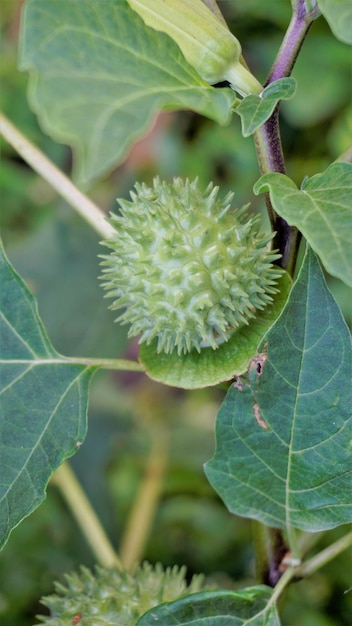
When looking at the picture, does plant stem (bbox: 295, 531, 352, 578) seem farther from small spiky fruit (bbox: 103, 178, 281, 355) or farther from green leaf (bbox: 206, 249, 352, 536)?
small spiky fruit (bbox: 103, 178, 281, 355)

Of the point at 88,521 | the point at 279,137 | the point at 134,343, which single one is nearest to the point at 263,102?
the point at 279,137

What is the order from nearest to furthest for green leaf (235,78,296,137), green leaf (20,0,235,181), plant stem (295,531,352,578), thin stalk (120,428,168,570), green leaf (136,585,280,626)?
1. green leaf (20,0,235,181)
2. green leaf (235,78,296,137)
3. green leaf (136,585,280,626)
4. plant stem (295,531,352,578)
5. thin stalk (120,428,168,570)

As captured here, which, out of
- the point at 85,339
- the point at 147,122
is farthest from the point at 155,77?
the point at 85,339

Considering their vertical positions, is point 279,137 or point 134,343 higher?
point 279,137

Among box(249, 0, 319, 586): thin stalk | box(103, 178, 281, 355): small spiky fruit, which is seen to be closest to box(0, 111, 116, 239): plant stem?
box(103, 178, 281, 355): small spiky fruit

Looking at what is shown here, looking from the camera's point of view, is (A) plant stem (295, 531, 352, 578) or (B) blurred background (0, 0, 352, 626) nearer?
(A) plant stem (295, 531, 352, 578)

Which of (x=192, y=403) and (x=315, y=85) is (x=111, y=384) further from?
(x=315, y=85)

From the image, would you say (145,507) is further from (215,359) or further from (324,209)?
(324,209)

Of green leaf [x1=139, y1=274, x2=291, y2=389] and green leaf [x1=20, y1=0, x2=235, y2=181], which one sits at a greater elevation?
green leaf [x1=20, y1=0, x2=235, y2=181]
